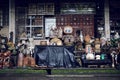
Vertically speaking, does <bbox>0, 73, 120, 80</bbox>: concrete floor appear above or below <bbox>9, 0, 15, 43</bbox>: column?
below

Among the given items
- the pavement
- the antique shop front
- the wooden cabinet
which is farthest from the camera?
the wooden cabinet

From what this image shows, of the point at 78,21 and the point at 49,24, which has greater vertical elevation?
the point at 78,21

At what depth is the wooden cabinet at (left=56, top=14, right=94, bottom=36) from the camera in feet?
64.4

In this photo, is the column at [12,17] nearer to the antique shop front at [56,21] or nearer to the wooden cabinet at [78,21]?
the antique shop front at [56,21]

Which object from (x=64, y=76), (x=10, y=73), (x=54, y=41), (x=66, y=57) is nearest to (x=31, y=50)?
(x=54, y=41)

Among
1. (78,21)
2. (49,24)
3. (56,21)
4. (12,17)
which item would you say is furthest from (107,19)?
(12,17)

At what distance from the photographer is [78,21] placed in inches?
775

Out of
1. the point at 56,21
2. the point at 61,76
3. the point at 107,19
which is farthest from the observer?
the point at 56,21

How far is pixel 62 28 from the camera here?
64.1 ft

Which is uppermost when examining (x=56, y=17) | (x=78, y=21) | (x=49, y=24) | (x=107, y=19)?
(x=56, y=17)

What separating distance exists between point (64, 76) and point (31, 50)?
5189 mm

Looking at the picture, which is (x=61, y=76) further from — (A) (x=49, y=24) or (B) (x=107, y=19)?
(B) (x=107, y=19)

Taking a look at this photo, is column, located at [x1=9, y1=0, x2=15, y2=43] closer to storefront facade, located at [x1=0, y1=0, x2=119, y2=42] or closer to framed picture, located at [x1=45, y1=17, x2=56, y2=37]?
storefront facade, located at [x1=0, y1=0, x2=119, y2=42]

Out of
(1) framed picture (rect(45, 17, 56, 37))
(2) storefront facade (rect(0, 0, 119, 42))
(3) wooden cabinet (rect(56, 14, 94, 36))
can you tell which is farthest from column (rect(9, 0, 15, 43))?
(3) wooden cabinet (rect(56, 14, 94, 36))
